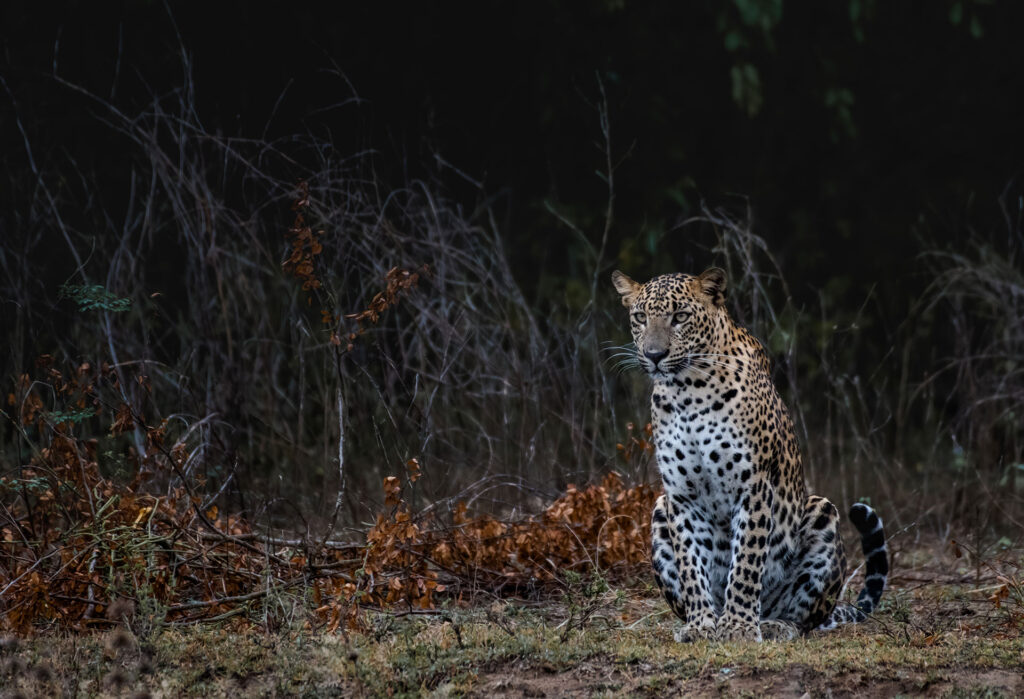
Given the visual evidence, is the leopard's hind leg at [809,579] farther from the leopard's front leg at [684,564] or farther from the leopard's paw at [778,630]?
the leopard's front leg at [684,564]

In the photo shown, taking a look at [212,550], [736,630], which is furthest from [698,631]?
[212,550]

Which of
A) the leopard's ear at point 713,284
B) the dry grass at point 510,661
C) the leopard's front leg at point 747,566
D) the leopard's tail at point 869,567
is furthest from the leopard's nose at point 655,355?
the leopard's tail at point 869,567

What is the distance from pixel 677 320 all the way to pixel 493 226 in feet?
8.02

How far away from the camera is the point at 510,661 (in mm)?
5492

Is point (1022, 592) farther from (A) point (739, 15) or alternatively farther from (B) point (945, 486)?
(A) point (739, 15)

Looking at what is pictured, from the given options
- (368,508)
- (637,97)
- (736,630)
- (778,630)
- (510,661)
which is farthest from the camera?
(637,97)

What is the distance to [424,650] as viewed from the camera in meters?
5.50

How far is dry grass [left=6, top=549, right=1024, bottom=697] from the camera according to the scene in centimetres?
513

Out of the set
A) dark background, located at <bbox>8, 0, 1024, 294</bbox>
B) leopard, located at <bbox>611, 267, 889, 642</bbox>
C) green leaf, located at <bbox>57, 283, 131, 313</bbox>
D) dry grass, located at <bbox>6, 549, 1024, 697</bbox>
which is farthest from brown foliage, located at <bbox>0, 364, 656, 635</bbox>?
dark background, located at <bbox>8, 0, 1024, 294</bbox>

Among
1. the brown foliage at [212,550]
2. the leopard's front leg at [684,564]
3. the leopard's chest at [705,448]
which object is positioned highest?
the leopard's chest at [705,448]

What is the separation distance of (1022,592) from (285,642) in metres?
3.20

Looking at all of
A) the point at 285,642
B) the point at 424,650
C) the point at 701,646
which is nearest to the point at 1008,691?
the point at 701,646

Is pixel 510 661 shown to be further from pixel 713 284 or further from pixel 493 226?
pixel 493 226

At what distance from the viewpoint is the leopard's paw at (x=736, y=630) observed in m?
5.90
